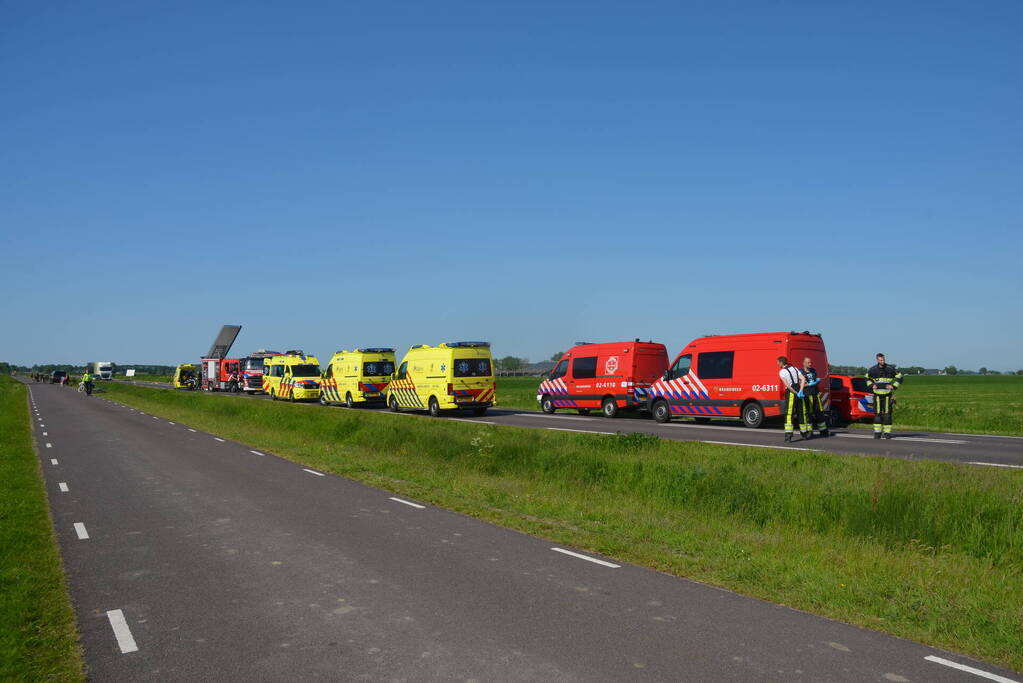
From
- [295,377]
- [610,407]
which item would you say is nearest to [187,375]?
[295,377]

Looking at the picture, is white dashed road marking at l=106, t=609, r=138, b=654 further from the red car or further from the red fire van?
the red car

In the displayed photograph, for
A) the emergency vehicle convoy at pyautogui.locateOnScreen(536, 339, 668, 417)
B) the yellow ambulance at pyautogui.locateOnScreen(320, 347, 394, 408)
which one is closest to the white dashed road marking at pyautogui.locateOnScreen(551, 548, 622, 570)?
the emergency vehicle convoy at pyautogui.locateOnScreen(536, 339, 668, 417)

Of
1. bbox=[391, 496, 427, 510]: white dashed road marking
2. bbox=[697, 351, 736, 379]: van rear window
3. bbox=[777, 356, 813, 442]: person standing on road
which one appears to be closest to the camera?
bbox=[391, 496, 427, 510]: white dashed road marking

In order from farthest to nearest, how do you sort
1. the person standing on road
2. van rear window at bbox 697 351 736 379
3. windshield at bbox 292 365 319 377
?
windshield at bbox 292 365 319 377 → van rear window at bbox 697 351 736 379 → the person standing on road

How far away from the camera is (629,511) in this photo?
A: 1080 cm

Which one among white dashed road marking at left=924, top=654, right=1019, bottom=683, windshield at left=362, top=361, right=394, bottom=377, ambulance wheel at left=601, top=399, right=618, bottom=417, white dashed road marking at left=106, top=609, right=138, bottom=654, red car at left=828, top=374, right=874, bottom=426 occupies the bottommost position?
white dashed road marking at left=106, top=609, right=138, bottom=654

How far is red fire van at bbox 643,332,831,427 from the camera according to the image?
22922 mm

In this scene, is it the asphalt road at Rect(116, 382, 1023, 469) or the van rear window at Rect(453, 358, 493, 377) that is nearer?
the asphalt road at Rect(116, 382, 1023, 469)

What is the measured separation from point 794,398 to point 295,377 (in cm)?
3343

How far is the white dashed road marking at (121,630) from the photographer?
540 centimetres

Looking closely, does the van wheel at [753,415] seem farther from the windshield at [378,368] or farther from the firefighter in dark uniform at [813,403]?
the windshield at [378,368]

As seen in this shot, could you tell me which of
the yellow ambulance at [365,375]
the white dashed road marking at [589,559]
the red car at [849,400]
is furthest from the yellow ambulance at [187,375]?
the white dashed road marking at [589,559]

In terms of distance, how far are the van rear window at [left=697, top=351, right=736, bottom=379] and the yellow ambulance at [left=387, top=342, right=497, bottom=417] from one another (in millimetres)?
9487

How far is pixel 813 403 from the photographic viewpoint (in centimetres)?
2056
